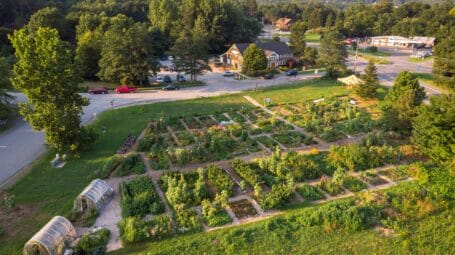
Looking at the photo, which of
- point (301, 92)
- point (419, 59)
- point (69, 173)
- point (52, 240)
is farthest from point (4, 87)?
point (419, 59)

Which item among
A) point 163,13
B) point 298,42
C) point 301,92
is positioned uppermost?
point 163,13

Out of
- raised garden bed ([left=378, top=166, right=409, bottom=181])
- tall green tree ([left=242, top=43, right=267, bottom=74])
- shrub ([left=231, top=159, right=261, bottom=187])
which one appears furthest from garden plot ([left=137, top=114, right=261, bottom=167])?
tall green tree ([left=242, top=43, right=267, bottom=74])

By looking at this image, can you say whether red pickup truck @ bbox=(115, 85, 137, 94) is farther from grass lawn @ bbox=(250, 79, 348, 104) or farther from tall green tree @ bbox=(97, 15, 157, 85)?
grass lawn @ bbox=(250, 79, 348, 104)

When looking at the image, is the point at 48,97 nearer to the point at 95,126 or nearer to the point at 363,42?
the point at 95,126

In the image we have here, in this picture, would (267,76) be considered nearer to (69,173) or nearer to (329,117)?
(329,117)

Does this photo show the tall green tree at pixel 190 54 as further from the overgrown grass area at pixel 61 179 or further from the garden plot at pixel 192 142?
the garden plot at pixel 192 142

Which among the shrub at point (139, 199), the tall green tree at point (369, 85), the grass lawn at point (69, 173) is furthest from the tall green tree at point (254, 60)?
the shrub at point (139, 199)

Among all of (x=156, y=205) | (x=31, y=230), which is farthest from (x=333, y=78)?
(x=31, y=230)
